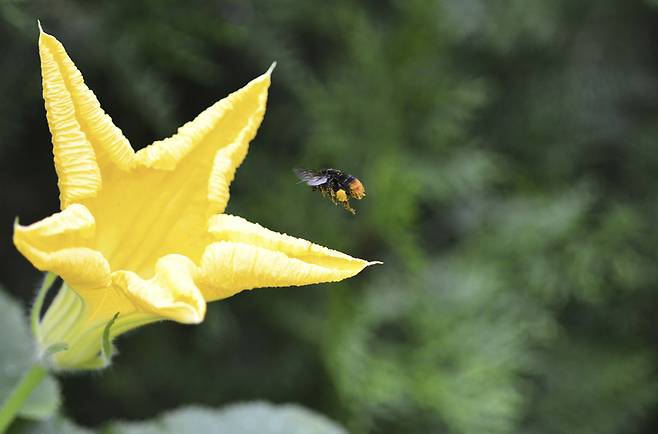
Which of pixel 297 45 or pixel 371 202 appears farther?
pixel 297 45

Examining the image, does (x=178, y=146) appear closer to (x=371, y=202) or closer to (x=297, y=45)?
(x=371, y=202)

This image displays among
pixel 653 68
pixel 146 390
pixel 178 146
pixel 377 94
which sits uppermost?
pixel 653 68

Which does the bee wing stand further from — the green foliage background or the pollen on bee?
the green foliage background

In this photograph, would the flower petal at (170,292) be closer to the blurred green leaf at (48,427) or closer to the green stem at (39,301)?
the green stem at (39,301)

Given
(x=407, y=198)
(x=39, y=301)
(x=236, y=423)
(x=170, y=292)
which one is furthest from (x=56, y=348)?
(x=407, y=198)

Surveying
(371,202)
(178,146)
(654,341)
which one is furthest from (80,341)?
(654,341)

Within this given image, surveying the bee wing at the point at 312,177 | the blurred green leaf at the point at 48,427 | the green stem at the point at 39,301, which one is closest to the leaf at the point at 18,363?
the blurred green leaf at the point at 48,427

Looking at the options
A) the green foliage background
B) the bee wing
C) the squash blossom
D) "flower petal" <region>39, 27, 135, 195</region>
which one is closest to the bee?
the bee wing

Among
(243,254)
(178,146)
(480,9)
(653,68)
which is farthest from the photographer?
(653,68)
